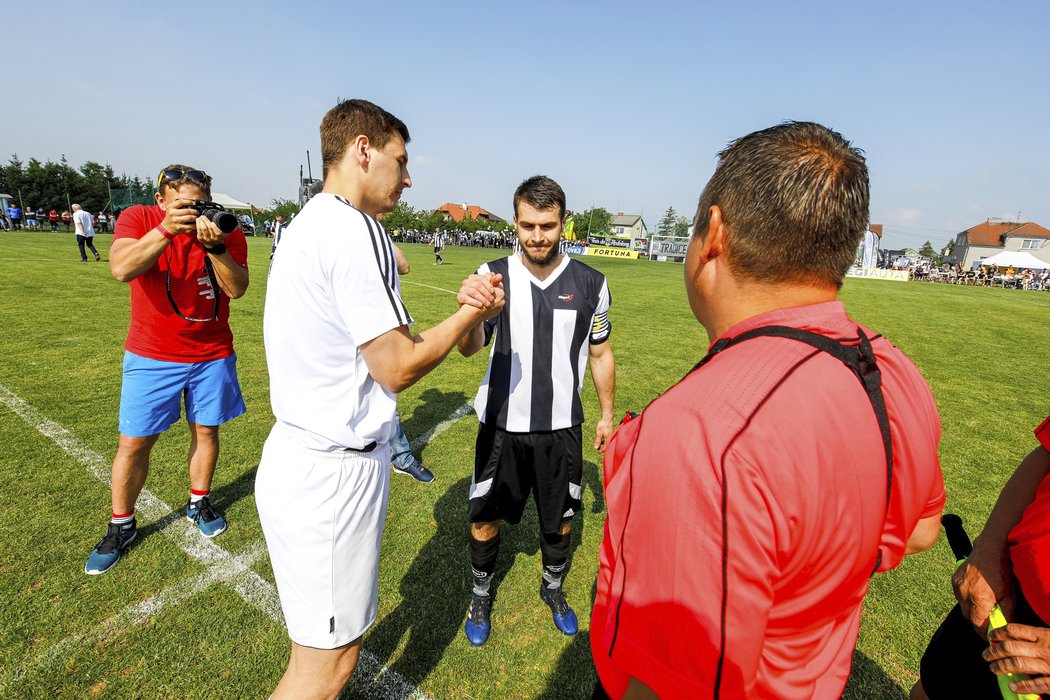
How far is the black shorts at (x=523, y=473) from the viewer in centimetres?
280

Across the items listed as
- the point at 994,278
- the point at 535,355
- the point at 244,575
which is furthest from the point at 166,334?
the point at 994,278

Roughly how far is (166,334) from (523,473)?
2522mm

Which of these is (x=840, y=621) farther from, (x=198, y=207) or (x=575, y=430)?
(x=198, y=207)

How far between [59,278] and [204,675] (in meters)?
15.2

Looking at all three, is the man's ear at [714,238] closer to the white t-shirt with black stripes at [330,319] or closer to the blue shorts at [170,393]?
the white t-shirt with black stripes at [330,319]

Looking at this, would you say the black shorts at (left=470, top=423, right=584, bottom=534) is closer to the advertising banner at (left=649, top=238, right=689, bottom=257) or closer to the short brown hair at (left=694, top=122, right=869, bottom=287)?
the short brown hair at (left=694, top=122, right=869, bottom=287)

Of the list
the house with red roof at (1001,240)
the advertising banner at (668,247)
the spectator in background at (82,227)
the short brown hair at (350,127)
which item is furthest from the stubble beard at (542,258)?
the house with red roof at (1001,240)

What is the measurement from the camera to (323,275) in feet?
5.24

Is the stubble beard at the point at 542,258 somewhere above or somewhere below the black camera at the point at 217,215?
below

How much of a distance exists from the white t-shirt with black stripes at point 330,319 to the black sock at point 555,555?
5.17 ft

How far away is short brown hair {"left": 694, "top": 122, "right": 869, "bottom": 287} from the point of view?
0.93 m

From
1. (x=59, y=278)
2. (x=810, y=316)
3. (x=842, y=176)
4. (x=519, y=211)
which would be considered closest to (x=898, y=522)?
(x=810, y=316)

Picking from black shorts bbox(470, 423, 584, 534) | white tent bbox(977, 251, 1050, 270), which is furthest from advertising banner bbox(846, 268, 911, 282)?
black shorts bbox(470, 423, 584, 534)

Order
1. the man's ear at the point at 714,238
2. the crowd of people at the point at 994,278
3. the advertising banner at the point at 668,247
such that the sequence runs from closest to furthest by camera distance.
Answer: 1. the man's ear at the point at 714,238
2. the crowd of people at the point at 994,278
3. the advertising banner at the point at 668,247
